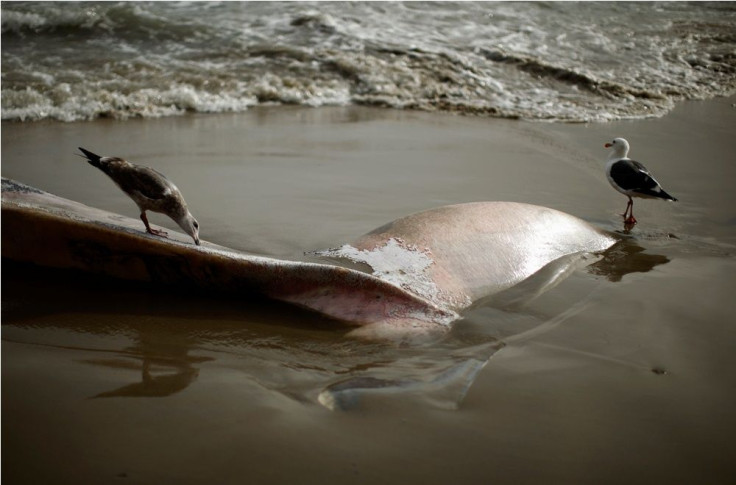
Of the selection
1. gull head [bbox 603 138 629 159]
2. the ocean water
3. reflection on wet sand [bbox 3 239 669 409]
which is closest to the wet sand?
reflection on wet sand [bbox 3 239 669 409]

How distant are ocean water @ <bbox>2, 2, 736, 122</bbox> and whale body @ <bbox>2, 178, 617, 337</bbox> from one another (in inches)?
159

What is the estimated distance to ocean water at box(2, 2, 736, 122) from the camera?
21.7ft

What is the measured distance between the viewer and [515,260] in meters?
2.72

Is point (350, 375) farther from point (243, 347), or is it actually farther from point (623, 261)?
point (623, 261)

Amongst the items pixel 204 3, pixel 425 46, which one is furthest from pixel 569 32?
pixel 204 3

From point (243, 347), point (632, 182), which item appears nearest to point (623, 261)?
point (632, 182)

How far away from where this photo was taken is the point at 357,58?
26.0ft

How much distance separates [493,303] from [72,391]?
1.44 metres

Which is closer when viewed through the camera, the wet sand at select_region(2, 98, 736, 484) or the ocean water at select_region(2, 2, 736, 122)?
the wet sand at select_region(2, 98, 736, 484)

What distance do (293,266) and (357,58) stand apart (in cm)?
618

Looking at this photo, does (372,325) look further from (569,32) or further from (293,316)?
(569,32)

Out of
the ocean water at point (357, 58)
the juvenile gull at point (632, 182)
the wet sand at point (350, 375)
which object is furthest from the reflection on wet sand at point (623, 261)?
the ocean water at point (357, 58)

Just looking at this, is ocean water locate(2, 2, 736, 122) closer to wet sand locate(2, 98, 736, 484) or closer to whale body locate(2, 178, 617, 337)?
wet sand locate(2, 98, 736, 484)

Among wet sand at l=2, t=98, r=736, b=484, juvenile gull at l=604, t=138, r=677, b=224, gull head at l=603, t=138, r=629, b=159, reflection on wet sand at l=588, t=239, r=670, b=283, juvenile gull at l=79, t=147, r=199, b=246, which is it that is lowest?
reflection on wet sand at l=588, t=239, r=670, b=283
